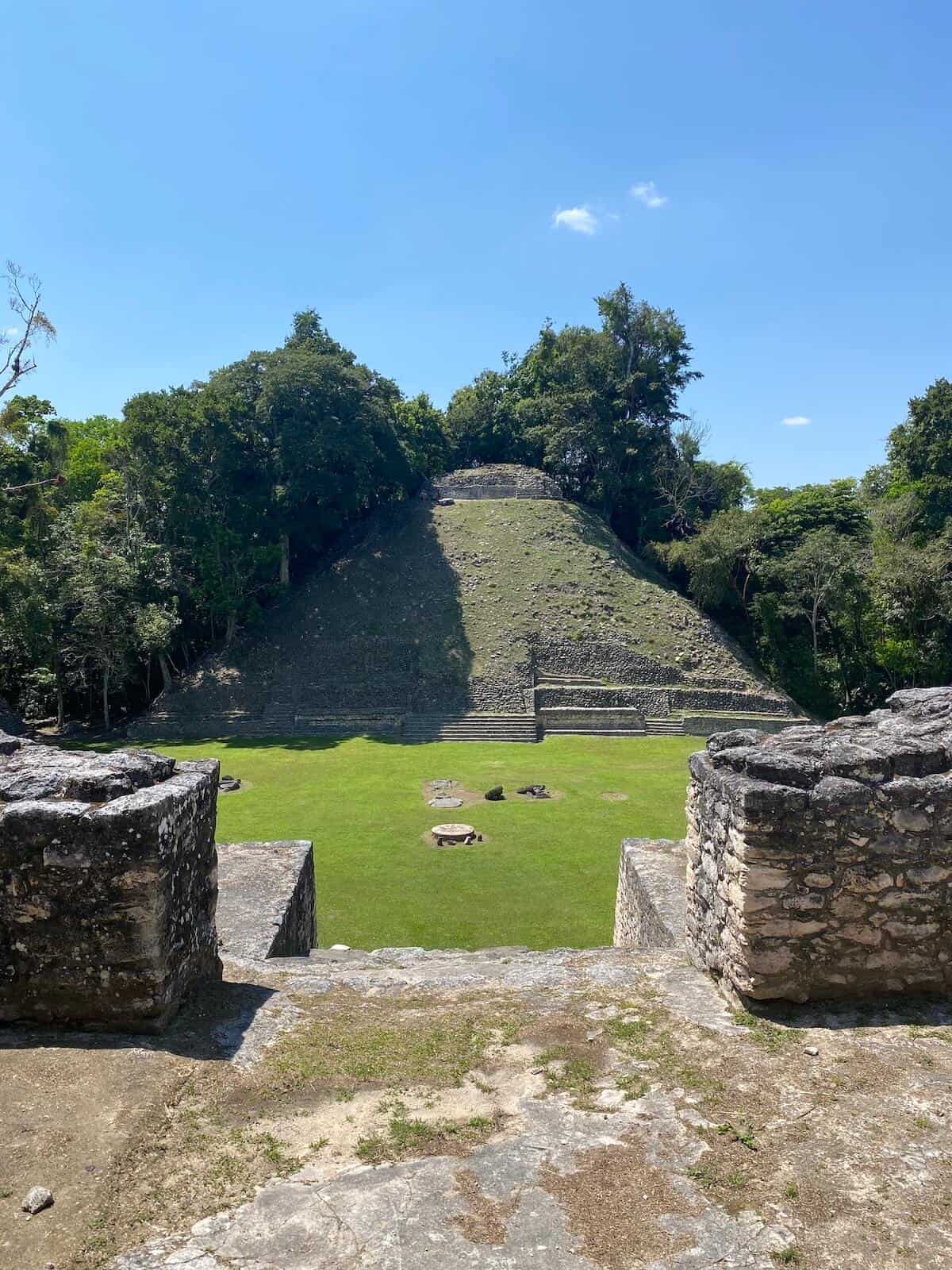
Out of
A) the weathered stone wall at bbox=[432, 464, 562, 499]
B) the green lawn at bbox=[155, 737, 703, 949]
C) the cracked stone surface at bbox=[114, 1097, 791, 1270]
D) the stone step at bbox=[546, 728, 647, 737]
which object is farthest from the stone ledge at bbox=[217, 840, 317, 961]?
the weathered stone wall at bbox=[432, 464, 562, 499]

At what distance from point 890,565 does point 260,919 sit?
28.5m

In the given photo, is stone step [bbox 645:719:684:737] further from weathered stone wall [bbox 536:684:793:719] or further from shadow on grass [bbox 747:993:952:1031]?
shadow on grass [bbox 747:993:952:1031]

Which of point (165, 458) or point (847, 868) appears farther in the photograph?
point (165, 458)

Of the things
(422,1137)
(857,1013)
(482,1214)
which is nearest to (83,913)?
(422,1137)

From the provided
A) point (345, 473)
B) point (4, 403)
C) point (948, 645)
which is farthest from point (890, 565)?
point (4, 403)

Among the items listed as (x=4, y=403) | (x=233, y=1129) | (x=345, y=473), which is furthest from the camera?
(x=345, y=473)

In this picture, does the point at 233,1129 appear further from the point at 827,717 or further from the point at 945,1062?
the point at 827,717

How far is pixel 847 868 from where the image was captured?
4891 millimetres

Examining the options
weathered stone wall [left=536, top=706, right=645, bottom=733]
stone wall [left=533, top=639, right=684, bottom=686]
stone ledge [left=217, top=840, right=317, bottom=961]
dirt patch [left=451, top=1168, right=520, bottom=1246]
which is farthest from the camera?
stone wall [left=533, top=639, right=684, bottom=686]

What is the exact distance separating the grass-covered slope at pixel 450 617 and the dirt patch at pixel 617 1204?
2528 centimetres

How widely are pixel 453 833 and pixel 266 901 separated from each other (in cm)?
572

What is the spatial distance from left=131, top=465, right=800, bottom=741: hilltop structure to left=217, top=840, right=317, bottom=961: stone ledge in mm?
16235

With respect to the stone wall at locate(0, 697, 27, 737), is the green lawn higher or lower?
lower

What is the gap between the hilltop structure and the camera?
2769 centimetres
